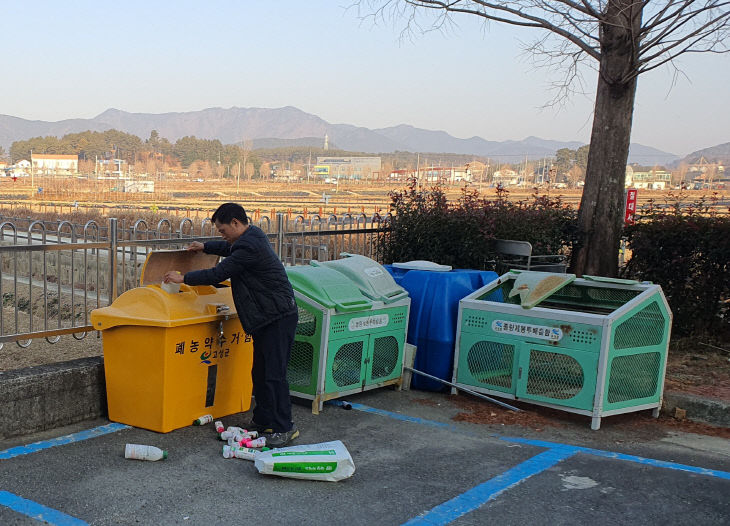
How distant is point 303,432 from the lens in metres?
5.38

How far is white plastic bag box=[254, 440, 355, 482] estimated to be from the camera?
14.3 feet

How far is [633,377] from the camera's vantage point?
603 cm

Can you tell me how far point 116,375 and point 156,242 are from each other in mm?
1634

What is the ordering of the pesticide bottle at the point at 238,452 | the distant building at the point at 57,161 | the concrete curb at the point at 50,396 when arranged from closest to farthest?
the pesticide bottle at the point at 238,452 → the concrete curb at the point at 50,396 → the distant building at the point at 57,161

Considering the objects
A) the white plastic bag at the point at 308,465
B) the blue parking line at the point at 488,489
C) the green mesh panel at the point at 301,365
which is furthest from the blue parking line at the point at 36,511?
the green mesh panel at the point at 301,365

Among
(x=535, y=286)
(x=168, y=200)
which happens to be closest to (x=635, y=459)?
(x=535, y=286)

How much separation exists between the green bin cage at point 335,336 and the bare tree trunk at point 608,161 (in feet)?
13.6

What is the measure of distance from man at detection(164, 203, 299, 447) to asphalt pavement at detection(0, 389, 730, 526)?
13.1 inches

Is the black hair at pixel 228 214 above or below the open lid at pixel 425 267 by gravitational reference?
above

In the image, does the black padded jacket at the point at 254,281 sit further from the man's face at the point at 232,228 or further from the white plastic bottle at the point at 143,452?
the white plastic bottle at the point at 143,452

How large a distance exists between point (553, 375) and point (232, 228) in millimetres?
2957

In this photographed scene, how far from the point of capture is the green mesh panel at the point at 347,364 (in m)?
6.02

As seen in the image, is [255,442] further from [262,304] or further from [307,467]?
[262,304]

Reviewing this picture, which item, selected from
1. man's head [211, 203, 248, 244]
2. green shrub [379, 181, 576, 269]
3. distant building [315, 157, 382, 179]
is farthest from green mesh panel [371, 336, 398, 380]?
distant building [315, 157, 382, 179]
